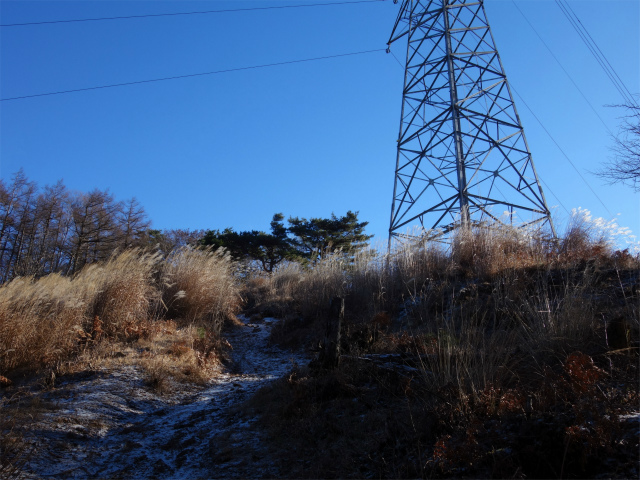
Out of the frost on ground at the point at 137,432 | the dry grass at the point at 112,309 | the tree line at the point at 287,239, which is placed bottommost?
the frost on ground at the point at 137,432

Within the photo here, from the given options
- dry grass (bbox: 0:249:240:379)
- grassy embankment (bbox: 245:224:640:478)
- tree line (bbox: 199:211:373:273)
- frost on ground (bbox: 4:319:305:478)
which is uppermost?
tree line (bbox: 199:211:373:273)

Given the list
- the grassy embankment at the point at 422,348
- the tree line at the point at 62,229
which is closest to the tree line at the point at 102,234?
the tree line at the point at 62,229

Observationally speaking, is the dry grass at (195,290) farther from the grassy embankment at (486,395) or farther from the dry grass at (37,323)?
the grassy embankment at (486,395)

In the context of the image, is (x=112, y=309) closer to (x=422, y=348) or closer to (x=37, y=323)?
(x=37, y=323)

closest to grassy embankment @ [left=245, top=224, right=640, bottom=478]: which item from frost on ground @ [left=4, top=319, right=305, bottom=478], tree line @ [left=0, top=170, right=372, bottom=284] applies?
frost on ground @ [left=4, top=319, right=305, bottom=478]

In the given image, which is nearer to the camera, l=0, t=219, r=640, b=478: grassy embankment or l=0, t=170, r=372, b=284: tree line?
l=0, t=219, r=640, b=478: grassy embankment

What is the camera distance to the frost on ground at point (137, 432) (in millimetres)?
3518

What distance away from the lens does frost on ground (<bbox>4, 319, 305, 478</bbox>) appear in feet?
11.5

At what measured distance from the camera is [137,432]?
172 inches

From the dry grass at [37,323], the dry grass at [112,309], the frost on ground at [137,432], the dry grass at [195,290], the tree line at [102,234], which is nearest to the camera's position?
the frost on ground at [137,432]

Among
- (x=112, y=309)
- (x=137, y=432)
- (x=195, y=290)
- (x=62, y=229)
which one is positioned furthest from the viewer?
(x=62, y=229)

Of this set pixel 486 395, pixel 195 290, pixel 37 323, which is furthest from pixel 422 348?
pixel 195 290

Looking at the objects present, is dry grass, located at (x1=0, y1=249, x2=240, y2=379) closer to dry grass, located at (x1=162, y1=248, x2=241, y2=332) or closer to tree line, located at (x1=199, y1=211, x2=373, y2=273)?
dry grass, located at (x1=162, y1=248, x2=241, y2=332)

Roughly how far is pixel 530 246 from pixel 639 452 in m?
6.13
